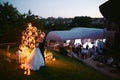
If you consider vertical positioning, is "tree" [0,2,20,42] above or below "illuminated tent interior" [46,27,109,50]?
above

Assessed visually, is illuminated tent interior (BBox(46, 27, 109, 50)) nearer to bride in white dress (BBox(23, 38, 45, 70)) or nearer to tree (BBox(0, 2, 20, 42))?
tree (BBox(0, 2, 20, 42))

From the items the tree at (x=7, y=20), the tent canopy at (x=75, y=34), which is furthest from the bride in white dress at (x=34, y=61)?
the tent canopy at (x=75, y=34)

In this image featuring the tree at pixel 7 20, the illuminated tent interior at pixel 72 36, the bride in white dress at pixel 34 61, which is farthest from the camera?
the illuminated tent interior at pixel 72 36

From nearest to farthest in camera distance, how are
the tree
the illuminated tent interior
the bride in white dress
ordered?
the bride in white dress
the tree
the illuminated tent interior

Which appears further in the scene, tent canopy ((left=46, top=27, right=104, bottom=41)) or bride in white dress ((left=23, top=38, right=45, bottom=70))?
tent canopy ((left=46, top=27, right=104, bottom=41))

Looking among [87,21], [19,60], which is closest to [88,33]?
[19,60]

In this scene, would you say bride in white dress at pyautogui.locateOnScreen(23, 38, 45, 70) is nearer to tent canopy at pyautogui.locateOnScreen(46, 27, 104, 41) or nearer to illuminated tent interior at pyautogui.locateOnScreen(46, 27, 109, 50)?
illuminated tent interior at pyautogui.locateOnScreen(46, 27, 109, 50)

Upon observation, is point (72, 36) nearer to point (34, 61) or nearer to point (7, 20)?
point (7, 20)

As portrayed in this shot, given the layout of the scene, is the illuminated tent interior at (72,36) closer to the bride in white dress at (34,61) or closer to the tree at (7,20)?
the tree at (7,20)

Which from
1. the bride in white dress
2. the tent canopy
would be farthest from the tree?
the bride in white dress

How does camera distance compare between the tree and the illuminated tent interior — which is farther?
the illuminated tent interior

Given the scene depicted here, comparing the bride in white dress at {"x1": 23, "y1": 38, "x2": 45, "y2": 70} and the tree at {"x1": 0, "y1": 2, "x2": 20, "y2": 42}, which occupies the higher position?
the tree at {"x1": 0, "y1": 2, "x2": 20, "y2": 42}

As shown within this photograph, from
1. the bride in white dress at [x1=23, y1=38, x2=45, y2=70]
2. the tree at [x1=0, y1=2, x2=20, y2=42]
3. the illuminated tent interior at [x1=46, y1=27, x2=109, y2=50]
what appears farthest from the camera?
the illuminated tent interior at [x1=46, y1=27, x2=109, y2=50]

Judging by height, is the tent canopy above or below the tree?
below
